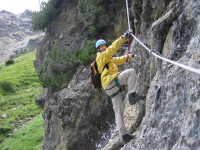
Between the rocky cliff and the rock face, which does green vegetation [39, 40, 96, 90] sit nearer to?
the rocky cliff

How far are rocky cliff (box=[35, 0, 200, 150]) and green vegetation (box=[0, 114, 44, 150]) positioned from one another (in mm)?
10746

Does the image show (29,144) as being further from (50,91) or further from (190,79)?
(190,79)

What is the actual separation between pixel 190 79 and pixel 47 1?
2420 cm

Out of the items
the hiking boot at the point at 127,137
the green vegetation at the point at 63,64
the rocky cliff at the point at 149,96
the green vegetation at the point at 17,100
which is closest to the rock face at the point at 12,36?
the green vegetation at the point at 17,100

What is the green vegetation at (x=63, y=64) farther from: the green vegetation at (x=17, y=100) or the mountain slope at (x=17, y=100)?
the mountain slope at (x=17, y=100)

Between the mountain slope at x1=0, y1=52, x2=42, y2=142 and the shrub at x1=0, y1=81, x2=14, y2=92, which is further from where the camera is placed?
the shrub at x1=0, y1=81, x2=14, y2=92

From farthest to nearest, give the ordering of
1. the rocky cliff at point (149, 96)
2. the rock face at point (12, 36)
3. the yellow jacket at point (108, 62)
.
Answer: the rock face at point (12, 36) → the yellow jacket at point (108, 62) → the rocky cliff at point (149, 96)

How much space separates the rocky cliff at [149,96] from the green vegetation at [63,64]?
2.14ft

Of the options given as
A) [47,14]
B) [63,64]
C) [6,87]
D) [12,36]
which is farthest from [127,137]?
[12,36]

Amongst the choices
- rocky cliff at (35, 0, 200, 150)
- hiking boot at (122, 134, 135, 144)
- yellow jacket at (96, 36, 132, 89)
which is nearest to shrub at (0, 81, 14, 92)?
rocky cliff at (35, 0, 200, 150)

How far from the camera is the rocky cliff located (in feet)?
15.0

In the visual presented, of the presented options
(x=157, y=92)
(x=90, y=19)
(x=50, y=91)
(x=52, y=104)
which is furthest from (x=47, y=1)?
(x=157, y=92)

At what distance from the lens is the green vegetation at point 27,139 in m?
28.7

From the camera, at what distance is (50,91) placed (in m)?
17.4
